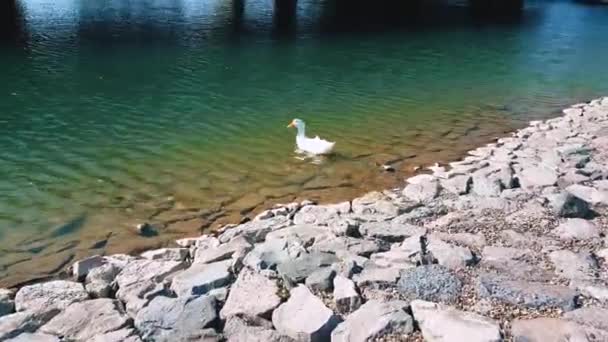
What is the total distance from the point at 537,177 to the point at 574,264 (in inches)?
132

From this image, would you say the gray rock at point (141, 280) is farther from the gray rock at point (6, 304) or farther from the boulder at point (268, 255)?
the gray rock at point (6, 304)

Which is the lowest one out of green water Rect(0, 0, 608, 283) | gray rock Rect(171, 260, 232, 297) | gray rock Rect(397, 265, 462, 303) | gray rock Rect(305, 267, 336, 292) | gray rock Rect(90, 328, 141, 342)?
green water Rect(0, 0, 608, 283)

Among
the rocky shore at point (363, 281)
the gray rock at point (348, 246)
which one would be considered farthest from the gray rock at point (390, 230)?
the gray rock at point (348, 246)

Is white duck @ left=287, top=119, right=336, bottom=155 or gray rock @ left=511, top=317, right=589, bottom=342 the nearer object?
gray rock @ left=511, top=317, right=589, bottom=342

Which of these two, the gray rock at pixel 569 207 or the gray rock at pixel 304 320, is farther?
the gray rock at pixel 569 207

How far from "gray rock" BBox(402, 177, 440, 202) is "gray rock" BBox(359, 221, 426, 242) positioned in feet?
5.13

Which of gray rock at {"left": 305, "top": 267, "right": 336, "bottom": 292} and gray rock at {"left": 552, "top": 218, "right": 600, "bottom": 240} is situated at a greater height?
gray rock at {"left": 552, "top": 218, "right": 600, "bottom": 240}

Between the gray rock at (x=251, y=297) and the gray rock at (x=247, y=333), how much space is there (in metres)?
0.10

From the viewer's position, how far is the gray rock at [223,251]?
6285 millimetres

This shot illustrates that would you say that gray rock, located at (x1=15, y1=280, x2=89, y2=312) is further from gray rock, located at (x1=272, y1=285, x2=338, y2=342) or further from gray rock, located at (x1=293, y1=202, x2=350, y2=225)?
gray rock, located at (x1=293, y1=202, x2=350, y2=225)

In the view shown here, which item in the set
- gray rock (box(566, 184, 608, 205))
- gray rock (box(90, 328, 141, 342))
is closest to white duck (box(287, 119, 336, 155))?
gray rock (box(566, 184, 608, 205))

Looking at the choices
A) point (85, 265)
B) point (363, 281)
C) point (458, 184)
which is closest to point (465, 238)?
point (363, 281)

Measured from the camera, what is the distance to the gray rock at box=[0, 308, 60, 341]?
497cm

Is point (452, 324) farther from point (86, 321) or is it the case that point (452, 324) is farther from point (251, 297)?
point (86, 321)
